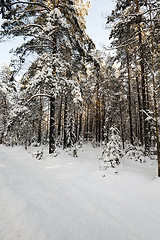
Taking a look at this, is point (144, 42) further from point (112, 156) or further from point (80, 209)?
point (80, 209)

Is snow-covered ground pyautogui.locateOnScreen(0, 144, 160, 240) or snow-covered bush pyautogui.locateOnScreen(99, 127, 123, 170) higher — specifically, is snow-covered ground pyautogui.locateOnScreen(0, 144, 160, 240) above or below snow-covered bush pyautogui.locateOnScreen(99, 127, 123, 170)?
below

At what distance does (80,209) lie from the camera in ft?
10.5

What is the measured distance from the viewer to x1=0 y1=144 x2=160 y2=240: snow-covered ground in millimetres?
2369

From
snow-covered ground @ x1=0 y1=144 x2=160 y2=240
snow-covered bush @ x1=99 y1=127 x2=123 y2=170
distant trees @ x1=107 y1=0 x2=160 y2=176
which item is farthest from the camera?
snow-covered bush @ x1=99 y1=127 x2=123 y2=170

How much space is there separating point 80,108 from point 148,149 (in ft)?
21.9

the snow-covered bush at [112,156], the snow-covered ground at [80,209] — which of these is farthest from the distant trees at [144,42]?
the snow-covered ground at [80,209]

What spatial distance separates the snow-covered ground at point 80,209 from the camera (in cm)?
237

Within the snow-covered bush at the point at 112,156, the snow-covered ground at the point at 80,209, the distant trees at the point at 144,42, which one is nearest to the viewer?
the snow-covered ground at the point at 80,209

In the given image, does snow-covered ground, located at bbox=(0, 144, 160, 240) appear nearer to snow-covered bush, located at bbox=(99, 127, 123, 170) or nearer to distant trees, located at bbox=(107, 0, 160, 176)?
snow-covered bush, located at bbox=(99, 127, 123, 170)

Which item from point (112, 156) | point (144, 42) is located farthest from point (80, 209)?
point (144, 42)

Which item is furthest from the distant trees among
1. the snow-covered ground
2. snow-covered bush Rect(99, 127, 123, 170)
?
the snow-covered ground

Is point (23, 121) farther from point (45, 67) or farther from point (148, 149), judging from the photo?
point (148, 149)

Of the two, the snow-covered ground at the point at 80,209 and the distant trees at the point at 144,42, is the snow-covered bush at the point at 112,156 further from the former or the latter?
the distant trees at the point at 144,42

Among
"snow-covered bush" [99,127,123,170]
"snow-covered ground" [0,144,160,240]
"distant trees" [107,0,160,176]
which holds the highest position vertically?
"distant trees" [107,0,160,176]
